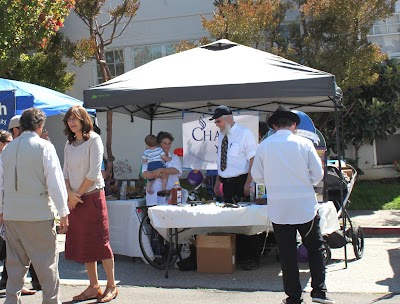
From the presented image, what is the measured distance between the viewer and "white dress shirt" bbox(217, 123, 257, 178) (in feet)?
24.9

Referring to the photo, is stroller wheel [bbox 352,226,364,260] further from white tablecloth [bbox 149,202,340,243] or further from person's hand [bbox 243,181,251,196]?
person's hand [bbox 243,181,251,196]

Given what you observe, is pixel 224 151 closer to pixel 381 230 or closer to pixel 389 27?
pixel 381 230

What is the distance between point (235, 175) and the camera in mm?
7629

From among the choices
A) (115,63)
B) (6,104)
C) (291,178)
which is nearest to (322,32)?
(115,63)

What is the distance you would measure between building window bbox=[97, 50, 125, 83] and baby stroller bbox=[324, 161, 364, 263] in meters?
8.48

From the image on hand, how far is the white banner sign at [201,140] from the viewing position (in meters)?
9.07

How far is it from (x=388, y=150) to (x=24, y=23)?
8700 millimetres

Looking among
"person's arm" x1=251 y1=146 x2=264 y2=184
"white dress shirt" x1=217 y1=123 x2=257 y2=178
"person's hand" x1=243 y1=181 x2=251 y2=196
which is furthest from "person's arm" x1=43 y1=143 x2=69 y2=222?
"white dress shirt" x1=217 y1=123 x2=257 y2=178

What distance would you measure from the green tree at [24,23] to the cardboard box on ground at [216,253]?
632 centimetres

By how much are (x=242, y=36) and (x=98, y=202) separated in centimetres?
640

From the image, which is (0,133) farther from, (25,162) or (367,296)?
(367,296)

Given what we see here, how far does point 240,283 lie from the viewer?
6676mm

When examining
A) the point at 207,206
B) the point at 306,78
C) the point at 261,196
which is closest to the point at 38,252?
the point at 207,206

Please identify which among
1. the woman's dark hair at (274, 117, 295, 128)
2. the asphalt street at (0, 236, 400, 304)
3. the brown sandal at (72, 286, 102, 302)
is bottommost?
the asphalt street at (0, 236, 400, 304)
